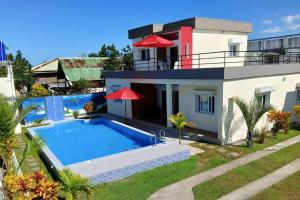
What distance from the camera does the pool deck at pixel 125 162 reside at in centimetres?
1009

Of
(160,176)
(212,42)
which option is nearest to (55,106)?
(212,42)

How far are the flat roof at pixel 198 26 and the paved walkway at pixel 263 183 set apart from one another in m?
13.2

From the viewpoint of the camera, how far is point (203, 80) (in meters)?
14.6

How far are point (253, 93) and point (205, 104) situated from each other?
3066 millimetres

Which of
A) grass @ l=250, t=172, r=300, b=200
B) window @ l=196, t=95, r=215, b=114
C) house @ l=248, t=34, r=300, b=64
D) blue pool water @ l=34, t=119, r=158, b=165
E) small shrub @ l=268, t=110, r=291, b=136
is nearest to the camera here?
grass @ l=250, t=172, r=300, b=200

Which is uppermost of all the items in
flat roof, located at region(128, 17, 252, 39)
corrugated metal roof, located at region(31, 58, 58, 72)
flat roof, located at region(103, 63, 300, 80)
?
flat roof, located at region(128, 17, 252, 39)

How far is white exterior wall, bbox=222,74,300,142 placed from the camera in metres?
14.0

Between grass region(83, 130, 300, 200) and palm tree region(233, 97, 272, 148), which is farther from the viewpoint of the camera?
palm tree region(233, 97, 272, 148)

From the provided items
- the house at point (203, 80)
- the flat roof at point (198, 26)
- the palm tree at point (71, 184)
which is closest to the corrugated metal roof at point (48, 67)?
the house at point (203, 80)

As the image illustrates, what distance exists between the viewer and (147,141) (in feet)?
52.1

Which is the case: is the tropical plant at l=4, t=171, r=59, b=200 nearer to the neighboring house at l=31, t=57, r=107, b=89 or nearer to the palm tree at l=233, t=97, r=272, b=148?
the palm tree at l=233, t=97, r=272, b=148

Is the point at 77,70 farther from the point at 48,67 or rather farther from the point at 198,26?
the point at 198,26

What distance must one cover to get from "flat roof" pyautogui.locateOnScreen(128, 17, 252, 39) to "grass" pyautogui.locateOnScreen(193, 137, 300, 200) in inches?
472

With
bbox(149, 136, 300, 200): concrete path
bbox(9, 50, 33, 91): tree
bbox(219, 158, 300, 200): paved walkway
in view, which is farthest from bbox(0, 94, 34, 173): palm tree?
bbox(9, 50, 33, 91): tree
